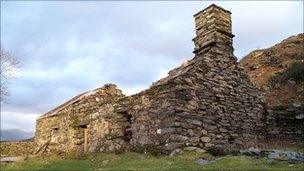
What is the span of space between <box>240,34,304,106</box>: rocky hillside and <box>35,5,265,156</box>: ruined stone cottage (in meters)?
5.71

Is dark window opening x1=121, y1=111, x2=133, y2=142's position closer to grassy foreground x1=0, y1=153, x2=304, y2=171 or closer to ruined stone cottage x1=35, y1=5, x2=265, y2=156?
ruined stone cottage x1=35, y1=5, x2=265, y2=156

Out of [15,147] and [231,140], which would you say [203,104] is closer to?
[231,140]

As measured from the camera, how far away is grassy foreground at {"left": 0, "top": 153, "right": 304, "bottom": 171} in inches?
444

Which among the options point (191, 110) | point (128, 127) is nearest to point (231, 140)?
point (191, 110)

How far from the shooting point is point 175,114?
50.4 feet

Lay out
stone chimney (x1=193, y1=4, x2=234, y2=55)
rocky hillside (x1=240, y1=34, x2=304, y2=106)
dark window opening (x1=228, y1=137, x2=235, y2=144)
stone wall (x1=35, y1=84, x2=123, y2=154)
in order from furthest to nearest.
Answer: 1. rocky hillside (x1=240, y1=34, x2=304, y2=106)
2. stone wall (x1=35, y1=84, x2=123, y2=154)
3. stone chimney (x1=193, y1=4, x2=234, y2=55)
4. dark window opening (x1=228, y1=137, x2=235, y2=144)

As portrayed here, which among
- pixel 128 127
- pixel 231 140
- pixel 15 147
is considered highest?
pixel 128 127

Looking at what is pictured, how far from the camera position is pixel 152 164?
1289 centimetres

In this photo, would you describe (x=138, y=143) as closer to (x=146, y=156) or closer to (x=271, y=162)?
(x=146, y=156)

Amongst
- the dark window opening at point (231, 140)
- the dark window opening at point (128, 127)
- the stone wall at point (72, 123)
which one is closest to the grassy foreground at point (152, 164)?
the dark window opening at point (128, 127)

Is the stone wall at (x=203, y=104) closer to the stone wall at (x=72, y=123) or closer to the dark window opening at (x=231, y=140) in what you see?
the dark window opening at (x=231, y=140)

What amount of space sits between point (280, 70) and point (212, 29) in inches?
681

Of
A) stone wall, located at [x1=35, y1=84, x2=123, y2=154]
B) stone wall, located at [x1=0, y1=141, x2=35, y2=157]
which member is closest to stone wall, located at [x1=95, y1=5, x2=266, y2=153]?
stone wall, located at [x1=35, y1=84, x2=123, y2=154]

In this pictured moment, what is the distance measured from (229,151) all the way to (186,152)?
5.08ft
